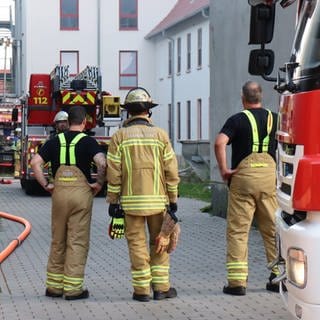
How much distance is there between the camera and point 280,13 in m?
12.9

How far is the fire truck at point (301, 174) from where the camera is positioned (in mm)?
4793

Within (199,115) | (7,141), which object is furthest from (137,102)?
(199,115)

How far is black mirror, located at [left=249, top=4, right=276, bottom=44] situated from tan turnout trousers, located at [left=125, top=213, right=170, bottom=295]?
7.32 feet

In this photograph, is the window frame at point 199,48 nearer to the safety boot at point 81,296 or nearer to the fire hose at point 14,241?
the fire hose at point 14,241

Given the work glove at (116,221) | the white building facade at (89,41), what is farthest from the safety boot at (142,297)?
the white building facade at (89,41)

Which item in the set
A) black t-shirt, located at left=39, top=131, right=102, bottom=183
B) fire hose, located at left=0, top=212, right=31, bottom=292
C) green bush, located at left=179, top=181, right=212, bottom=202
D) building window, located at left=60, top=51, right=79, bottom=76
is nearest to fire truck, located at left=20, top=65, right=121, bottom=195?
green bush, located at left=179, top=181, right=212, bottom=202

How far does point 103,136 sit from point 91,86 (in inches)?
58.5

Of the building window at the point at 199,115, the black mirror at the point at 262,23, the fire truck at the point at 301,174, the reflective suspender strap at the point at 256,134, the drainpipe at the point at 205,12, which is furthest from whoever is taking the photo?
the building window at the point at 199,115

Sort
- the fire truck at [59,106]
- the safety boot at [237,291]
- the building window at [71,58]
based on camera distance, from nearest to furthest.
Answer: the safety boot at [237,291]
the fire truck at [59,106]
the building window at [71,58]

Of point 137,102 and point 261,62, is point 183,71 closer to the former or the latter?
point 137,102

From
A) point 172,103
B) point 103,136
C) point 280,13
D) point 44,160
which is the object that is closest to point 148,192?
point 44,160

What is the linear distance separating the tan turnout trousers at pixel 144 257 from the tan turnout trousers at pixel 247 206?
0.68 m

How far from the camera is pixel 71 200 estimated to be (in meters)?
8.26

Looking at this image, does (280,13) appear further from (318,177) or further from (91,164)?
(318,177)
